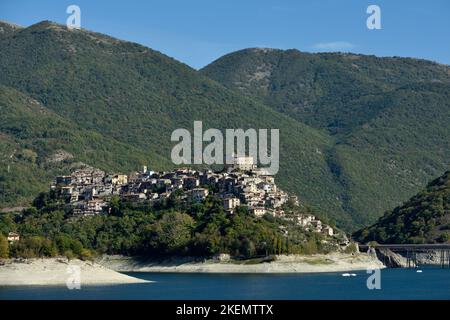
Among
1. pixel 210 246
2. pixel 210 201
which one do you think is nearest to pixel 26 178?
pixel 210 201

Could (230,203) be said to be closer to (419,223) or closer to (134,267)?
(134,267)

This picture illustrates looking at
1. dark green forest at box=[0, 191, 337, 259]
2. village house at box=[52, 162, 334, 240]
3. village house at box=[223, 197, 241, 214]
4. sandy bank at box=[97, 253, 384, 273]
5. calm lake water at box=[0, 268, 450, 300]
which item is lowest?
calm lake water at box=[0, 268, 450, 300]

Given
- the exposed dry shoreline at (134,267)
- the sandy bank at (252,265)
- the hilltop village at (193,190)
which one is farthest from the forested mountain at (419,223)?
the sandy bank at (252,265)

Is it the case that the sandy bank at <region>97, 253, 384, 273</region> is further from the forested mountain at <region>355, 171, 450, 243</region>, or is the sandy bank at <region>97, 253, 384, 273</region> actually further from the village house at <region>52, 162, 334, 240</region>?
the forested mountain at <region>355, 171, 450, 243</region>

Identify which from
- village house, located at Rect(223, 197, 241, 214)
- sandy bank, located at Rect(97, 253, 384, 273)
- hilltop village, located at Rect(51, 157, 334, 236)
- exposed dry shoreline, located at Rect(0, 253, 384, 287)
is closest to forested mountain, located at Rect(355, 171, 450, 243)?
exposed dry shoreline, located at Rect(0, 253, 384, 287)

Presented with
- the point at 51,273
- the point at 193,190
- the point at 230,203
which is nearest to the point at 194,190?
the point at 193,190
